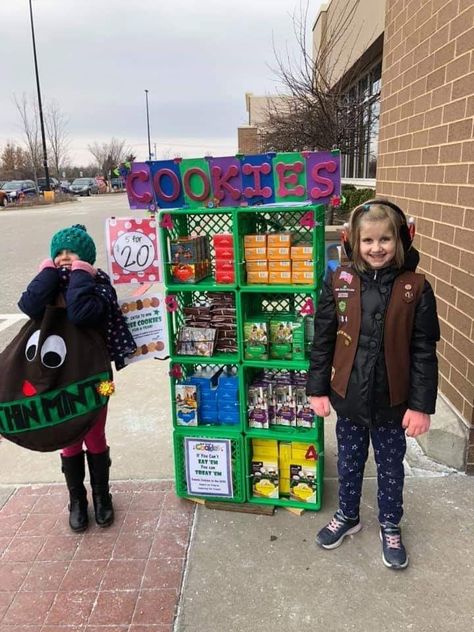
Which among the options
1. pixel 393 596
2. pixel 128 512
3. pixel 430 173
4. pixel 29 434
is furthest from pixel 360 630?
pixel 430 173

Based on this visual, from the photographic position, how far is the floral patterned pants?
2660 mm

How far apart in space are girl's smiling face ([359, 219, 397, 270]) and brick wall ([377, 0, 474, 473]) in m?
1.07

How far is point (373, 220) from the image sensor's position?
2457 millimetres

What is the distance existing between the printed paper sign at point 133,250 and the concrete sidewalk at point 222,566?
4.59ft

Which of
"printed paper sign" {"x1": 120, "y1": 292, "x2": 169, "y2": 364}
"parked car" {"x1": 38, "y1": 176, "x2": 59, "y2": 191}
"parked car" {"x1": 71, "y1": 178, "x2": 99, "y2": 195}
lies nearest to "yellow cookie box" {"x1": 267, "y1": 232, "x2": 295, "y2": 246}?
"printed paper sign" {"x1": 120, "y1": 292, "x2": 169, "y2": 364}

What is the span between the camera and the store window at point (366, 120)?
38.8 ft

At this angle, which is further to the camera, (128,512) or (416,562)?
(128,512)

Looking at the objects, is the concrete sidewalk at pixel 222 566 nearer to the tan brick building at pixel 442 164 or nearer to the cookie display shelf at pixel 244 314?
the cookie display shelf at pixel 244 314

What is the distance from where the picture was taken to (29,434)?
2.73 metres

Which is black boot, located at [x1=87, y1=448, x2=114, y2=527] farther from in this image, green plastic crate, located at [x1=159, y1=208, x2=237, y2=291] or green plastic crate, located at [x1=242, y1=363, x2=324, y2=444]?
green plastic crate, located at [x1=159, y1=208, x2=237, y2=291]

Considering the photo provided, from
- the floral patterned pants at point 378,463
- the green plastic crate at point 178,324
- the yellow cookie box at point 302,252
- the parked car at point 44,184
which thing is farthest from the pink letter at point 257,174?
the parked car at point 44,184

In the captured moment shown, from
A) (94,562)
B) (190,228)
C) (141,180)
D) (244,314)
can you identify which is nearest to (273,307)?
(244,314)

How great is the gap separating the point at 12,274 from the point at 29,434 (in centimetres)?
957

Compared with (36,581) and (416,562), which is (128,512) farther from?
(416,562)
